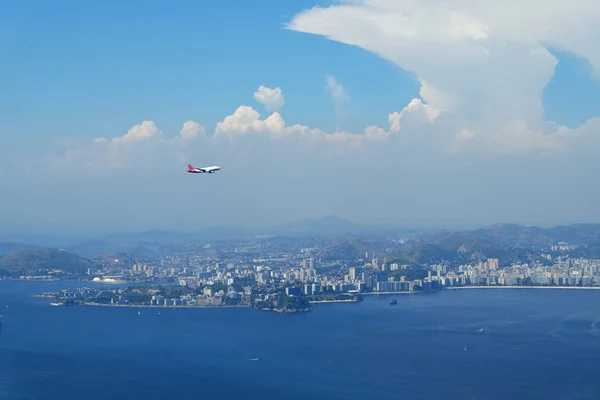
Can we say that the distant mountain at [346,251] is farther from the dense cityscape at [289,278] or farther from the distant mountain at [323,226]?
the distant mountain at [323,226]

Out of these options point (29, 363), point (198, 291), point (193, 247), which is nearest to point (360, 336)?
point (29, 363)

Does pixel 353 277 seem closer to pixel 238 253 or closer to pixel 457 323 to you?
pixel 457 323

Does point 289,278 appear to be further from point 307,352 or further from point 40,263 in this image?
point 307,352

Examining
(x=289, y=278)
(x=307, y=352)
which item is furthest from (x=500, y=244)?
(x=307, y=352)

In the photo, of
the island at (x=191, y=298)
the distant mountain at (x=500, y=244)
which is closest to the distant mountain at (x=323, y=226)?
the distant mountain at (x=500, y=244)

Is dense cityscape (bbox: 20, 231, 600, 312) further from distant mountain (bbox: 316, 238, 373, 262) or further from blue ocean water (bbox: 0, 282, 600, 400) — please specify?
blue ocean water (bbox: 0, 282, 600, 400)

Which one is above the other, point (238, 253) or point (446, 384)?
point (238, 253)
